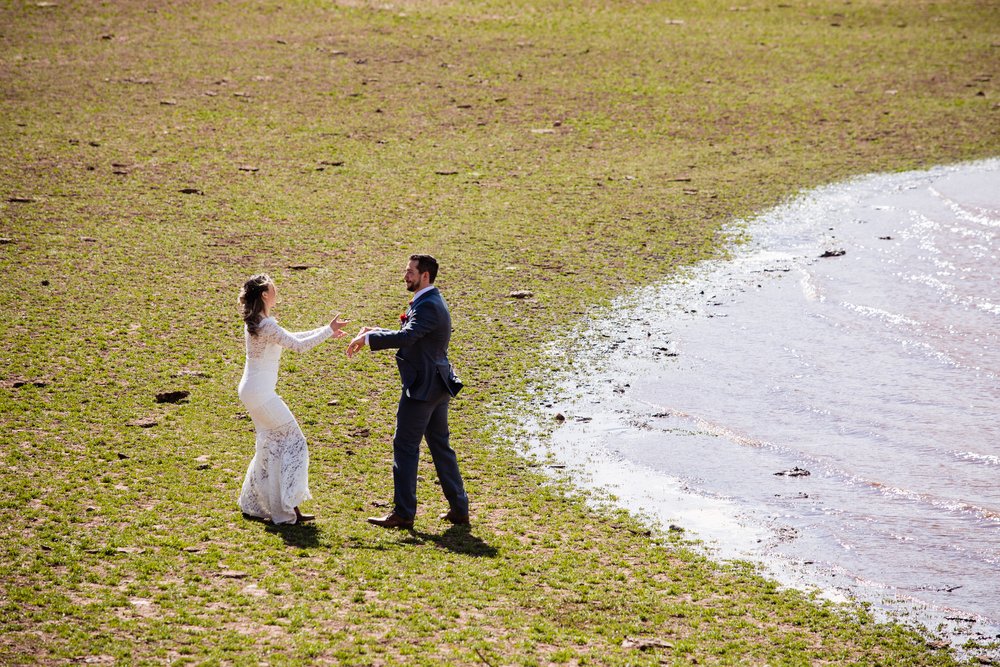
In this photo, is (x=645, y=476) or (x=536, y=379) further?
(x=536, y=379)

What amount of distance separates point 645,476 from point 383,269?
22.5ft

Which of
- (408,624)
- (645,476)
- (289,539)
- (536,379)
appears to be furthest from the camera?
(536,379)

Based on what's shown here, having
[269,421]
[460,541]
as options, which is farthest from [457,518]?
[269,421]

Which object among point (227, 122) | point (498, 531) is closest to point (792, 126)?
point (227, 122)

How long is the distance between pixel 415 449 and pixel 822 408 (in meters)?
6.01

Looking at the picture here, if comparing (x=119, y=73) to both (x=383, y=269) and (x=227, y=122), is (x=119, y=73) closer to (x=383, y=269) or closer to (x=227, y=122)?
(x=227, y=122)

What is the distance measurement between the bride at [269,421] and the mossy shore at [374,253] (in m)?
0.27

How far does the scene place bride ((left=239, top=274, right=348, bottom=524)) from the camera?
9.63m

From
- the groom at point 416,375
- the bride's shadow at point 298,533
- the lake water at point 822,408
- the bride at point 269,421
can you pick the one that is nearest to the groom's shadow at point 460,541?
the groom at point 416,375

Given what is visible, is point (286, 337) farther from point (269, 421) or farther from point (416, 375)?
point (416, 375)

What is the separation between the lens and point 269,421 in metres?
9.70

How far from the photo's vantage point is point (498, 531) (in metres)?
9.96

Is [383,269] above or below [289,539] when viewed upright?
above

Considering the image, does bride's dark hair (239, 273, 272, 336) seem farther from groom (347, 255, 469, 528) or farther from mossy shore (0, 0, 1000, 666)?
mossy shore (0, 0, 1000, 666)
